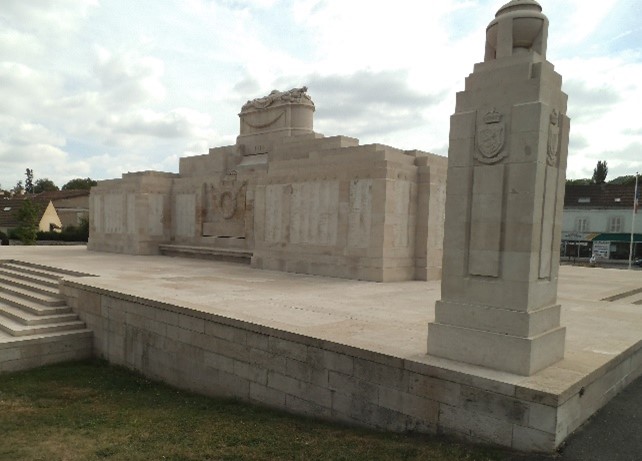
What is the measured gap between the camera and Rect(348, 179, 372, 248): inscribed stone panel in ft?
46.3

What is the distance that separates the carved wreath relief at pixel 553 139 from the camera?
554cm

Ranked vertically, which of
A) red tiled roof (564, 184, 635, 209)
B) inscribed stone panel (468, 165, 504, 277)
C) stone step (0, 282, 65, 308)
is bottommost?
stone step (0, 282, 65, 308)

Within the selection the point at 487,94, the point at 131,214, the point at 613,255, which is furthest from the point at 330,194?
the point at 613,255

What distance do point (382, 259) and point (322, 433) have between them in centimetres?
839

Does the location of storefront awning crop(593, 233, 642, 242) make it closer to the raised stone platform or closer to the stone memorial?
the raised stone platform

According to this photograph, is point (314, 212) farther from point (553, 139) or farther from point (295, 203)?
point (553, 139)

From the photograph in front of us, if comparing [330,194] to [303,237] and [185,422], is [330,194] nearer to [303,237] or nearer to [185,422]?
[303,237]

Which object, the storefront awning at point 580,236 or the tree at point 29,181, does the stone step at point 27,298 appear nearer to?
the storefront awning at point 580,236

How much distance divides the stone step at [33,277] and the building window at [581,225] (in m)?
49.2

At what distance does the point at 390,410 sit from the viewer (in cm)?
583

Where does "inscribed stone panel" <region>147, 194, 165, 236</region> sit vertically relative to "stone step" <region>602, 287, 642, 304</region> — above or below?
above

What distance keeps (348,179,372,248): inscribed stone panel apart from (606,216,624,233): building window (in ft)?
138

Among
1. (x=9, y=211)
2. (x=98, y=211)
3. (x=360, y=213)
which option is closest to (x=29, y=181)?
(x=9, y=211)

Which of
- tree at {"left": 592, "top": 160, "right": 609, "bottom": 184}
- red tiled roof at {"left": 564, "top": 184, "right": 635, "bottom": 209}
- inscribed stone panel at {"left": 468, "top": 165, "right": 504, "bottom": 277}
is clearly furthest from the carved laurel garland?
tree at {"left": 592, "top": 160, "right": 609, "bottom": 184}
